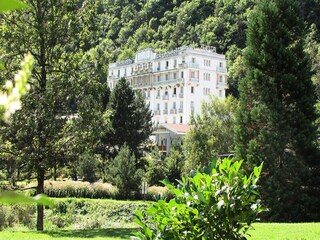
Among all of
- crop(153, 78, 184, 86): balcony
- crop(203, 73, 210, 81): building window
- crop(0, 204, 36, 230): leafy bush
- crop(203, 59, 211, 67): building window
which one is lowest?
crop(0, 204, 36, 230): leafy bush

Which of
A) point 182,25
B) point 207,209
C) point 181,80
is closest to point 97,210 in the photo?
point 207,209

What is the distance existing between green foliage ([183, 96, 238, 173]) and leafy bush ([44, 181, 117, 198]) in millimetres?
6635

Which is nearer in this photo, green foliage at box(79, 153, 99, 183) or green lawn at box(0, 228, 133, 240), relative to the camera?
green lawn at box(0, 228, 133, 240)

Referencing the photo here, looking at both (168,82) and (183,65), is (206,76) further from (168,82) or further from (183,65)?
(168,82)

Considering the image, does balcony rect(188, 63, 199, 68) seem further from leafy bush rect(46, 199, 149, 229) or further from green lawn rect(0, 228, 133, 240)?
green lawn rect(0, 228, 133, 240)

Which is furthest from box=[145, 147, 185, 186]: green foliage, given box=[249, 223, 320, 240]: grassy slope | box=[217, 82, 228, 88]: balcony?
box=[217, 82, 228, 88]: balcony

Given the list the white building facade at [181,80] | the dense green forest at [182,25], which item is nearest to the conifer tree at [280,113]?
the white building facade at [181,80]

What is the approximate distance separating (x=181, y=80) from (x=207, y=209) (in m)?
67.7

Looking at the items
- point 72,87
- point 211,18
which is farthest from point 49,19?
point 211,18

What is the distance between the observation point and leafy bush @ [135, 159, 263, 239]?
17.7 feet

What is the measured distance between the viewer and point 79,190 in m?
33.3

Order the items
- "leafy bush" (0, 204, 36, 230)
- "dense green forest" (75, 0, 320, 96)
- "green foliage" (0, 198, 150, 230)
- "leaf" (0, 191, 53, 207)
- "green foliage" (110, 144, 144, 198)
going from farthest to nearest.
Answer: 1. "dense green forest" (75, 0, 320, 96)
2. "green foliage" (110, 144, 144, 198)
3. "green foliage" (0, 198, 150, 230)
4. "leafy bush" (0, 204, 36, 230)
5. "leaf" (0, 191, 53, 207)

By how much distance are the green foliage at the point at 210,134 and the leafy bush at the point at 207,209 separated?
27932 millimetres

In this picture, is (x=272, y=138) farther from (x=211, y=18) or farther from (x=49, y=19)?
(x=211, y=18)
